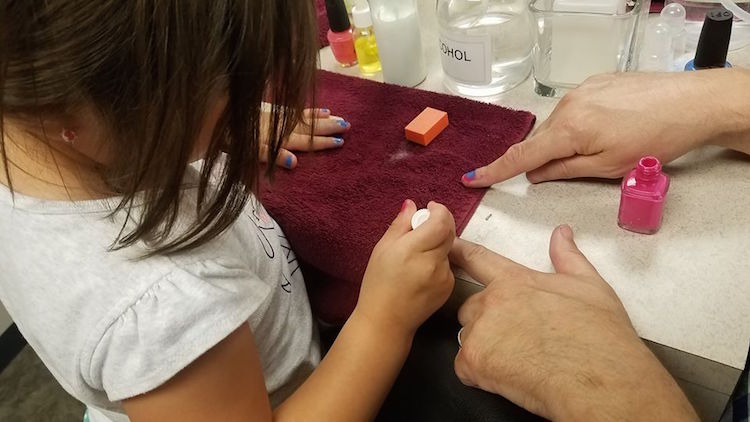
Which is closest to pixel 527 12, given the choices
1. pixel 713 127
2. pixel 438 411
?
pixel 713 127

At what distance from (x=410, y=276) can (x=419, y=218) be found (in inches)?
2.3

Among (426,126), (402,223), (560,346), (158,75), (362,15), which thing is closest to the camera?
(158,75)

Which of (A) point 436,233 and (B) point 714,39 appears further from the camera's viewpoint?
(B) point 714,39

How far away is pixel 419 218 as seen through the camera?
0.58 meters

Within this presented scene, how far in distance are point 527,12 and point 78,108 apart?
60 centimetres

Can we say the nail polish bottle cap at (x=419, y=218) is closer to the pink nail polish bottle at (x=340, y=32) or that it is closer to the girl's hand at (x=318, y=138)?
the girl's hand at (x=318, y=138)

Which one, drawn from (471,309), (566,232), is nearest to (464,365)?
(471,309)

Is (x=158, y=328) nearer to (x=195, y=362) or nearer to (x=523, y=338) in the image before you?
(x=195, y=362)

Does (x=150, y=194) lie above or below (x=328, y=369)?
above

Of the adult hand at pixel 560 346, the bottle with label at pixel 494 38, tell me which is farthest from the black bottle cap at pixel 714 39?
the adult hand at pixel 560 346

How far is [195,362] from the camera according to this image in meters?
0.45

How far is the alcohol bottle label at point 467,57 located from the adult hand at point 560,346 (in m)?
0.27

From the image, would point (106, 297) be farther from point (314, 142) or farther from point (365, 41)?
point (365, 41)

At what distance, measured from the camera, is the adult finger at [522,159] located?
619 millimetres
